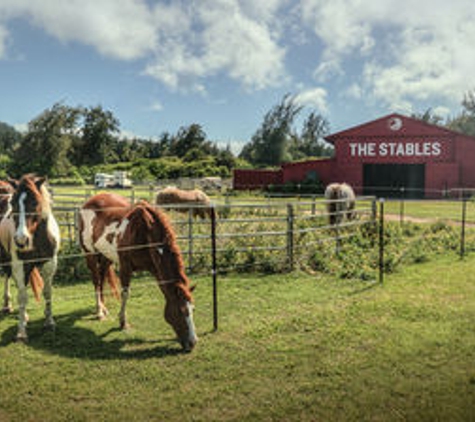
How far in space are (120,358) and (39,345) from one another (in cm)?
109

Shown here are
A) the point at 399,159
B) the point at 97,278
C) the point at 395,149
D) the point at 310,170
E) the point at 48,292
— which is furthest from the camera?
the point at 310,170

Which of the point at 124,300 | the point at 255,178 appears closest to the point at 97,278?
the point at 124,300

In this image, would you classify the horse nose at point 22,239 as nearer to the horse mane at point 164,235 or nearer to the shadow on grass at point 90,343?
the shadow on grass at point 90,343

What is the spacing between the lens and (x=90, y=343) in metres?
5.14

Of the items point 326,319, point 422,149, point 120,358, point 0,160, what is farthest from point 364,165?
point 0,160

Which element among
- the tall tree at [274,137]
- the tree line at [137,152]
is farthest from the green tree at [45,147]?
the tall tree at [274,137]

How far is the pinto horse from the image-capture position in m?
5.14

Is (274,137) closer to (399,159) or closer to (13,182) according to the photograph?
(399,159)

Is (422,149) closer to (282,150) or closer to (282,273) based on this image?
(282,273)

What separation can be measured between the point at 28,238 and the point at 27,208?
378 millimetres

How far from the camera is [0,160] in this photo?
52719 millimetres

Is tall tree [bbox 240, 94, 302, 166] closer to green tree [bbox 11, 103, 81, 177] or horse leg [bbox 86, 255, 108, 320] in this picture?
green tree [bbox 11, 103, 81, 177]

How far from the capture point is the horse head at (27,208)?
5.03m

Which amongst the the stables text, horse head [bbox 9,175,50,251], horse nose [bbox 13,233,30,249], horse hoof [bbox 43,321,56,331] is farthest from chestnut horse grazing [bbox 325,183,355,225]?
the the stables text
